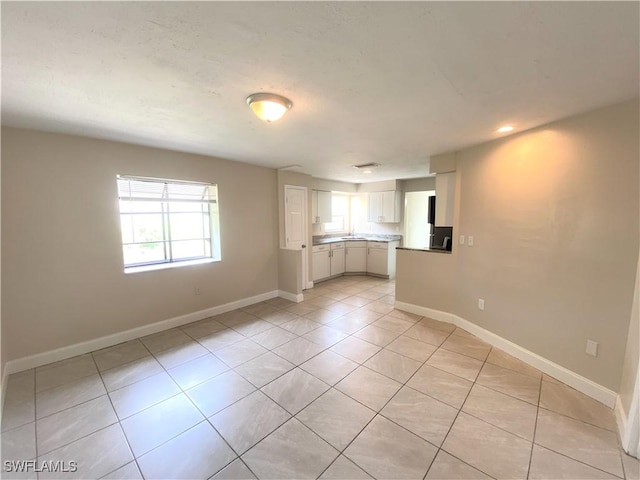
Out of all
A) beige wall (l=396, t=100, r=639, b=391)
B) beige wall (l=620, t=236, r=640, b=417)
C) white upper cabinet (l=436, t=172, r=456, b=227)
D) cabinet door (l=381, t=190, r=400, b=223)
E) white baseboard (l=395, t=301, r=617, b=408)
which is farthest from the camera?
cabinet door (l=381, t=190, r=400, b=223)

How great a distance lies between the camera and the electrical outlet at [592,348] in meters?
2.12

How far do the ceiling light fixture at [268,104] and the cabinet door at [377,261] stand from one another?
475 cm

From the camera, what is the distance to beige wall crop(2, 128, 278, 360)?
245 centimetres

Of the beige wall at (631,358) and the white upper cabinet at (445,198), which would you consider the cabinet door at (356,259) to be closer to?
the white upper cabinet at (445,198)

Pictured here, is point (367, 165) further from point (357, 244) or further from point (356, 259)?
point (356, 259)

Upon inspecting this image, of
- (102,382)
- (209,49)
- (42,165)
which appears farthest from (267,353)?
(42,165)

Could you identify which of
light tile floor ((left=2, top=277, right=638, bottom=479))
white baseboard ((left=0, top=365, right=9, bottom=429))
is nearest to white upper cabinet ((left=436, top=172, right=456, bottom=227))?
light tile floor ((left=2, top=277, right=638, bottom=479))

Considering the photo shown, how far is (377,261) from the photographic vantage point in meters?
6.24

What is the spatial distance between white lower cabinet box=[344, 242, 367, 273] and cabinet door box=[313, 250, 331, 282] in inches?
25.6

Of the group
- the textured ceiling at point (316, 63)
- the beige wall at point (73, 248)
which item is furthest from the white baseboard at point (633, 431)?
the beige wall at point (73, 248)

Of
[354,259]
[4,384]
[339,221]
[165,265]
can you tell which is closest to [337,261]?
[354,259]

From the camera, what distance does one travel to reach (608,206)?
6.62 ft

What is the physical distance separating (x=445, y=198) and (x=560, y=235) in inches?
58.7

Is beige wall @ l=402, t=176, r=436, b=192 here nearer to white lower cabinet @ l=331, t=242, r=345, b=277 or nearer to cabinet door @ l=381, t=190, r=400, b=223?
cabinet door @ l=381, t=190, r=400, b=223
